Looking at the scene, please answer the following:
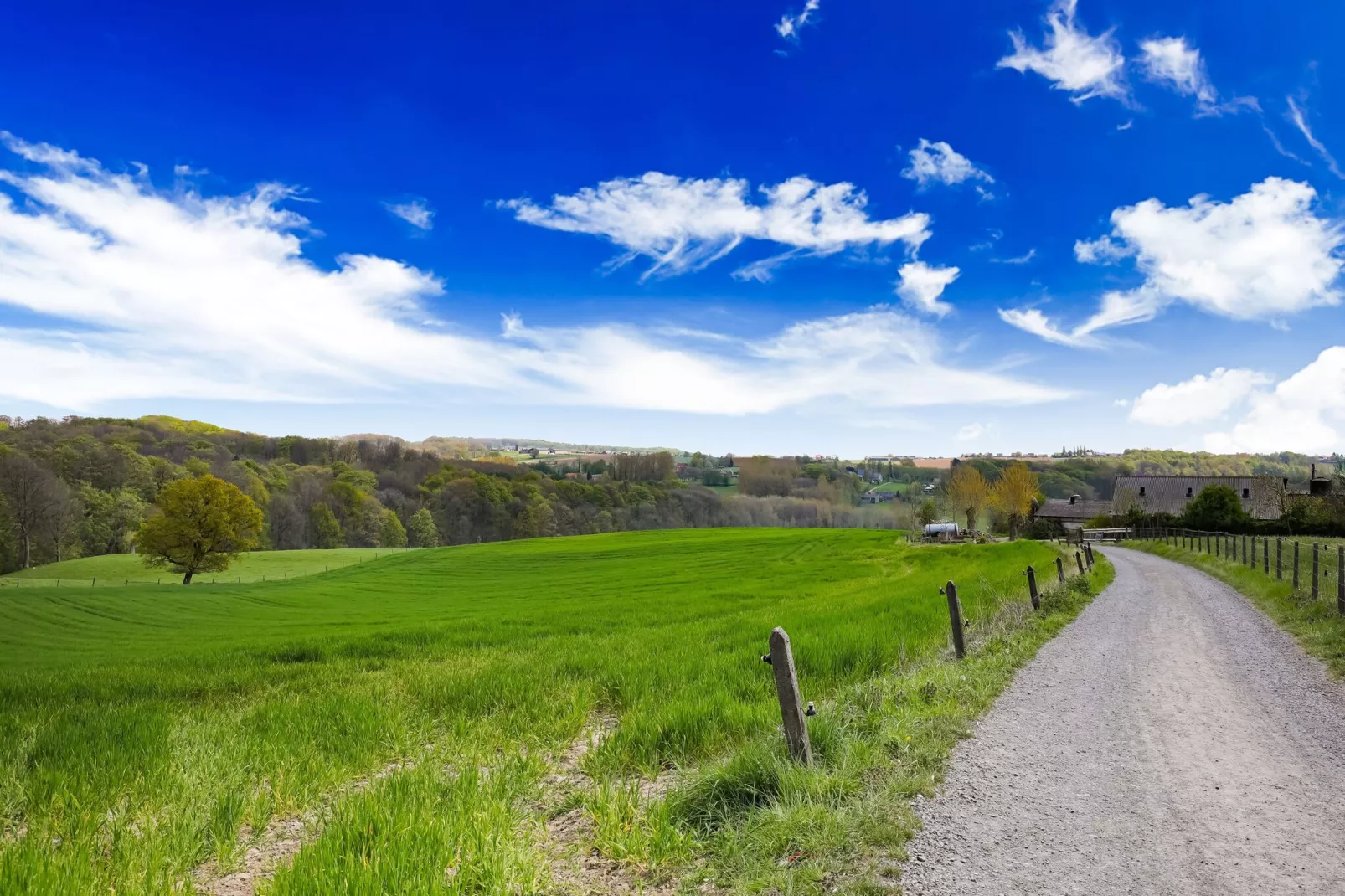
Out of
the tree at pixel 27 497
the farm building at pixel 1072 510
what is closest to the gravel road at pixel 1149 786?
the tree at pixel 27 497

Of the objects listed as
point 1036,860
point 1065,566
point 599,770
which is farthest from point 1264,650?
point 1065,566

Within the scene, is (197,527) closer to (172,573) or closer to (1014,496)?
(172,573)

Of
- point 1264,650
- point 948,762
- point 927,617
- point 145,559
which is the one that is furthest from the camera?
point 145,559

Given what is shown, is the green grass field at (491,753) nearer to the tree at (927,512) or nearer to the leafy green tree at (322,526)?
the tree at (927,512)

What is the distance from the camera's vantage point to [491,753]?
7.41 meters

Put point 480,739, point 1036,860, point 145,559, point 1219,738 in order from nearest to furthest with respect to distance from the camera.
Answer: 1. point 1036,860
2. point 1219,738
3. point 480,739
4. point 145,559

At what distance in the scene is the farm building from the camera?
89.8m

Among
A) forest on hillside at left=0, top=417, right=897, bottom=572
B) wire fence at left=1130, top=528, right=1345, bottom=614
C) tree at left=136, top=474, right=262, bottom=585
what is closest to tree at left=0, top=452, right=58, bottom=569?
forest on hillside at left=0, top=417, right=897, bottom=572

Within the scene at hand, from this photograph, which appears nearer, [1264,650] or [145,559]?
[1264,650]

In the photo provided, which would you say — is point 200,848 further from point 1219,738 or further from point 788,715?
point 1219,738

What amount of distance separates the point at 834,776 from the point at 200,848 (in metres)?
5.09

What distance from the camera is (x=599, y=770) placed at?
22.0 ft

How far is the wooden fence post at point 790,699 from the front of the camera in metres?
6.10

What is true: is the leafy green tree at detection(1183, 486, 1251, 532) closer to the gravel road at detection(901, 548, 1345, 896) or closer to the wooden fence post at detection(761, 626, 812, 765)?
the gravel road at detection(901, 548, 1345, 896)
